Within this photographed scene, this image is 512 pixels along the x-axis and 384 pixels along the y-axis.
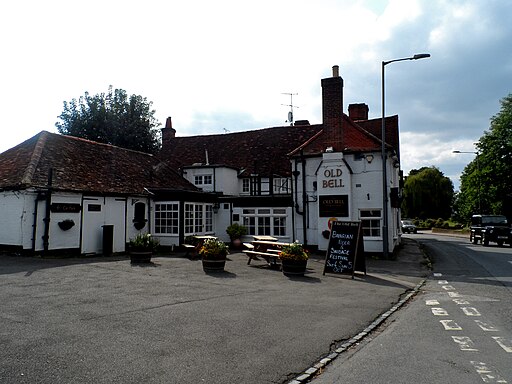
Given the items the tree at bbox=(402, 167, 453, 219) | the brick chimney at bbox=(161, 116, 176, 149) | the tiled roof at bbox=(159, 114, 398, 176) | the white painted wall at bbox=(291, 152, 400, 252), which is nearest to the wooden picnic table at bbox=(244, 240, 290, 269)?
the white painted wall at bbox=(291, 152, 400, 252)

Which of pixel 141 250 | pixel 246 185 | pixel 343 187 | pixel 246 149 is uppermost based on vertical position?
pixel 246 149

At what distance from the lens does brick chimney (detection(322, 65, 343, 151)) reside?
2223 centimetres

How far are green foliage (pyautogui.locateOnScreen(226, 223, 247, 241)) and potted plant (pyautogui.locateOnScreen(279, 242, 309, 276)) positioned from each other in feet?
35.0

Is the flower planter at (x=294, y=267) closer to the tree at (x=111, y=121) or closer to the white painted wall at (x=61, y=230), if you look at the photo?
the white painted wall at (x=61, y=230)

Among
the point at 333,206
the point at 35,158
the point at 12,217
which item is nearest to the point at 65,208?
the point at 12,217

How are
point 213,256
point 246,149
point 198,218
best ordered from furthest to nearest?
1. point 246,149
2. point 198,218
3. point 213,256

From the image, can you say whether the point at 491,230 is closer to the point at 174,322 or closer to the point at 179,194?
the point at 179,194

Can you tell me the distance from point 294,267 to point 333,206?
28.6ft

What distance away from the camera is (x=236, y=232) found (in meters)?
24.6

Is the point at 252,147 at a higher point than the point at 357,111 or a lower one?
lower

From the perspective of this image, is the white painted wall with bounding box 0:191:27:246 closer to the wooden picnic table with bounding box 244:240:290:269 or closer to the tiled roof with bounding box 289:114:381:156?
the wooden picnic table with bounding box 244:240:290:269

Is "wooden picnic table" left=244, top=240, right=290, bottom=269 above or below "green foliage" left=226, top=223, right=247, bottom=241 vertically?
below

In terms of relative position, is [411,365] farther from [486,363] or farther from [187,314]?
[187,314]

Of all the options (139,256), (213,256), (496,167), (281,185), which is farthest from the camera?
(496,167)
